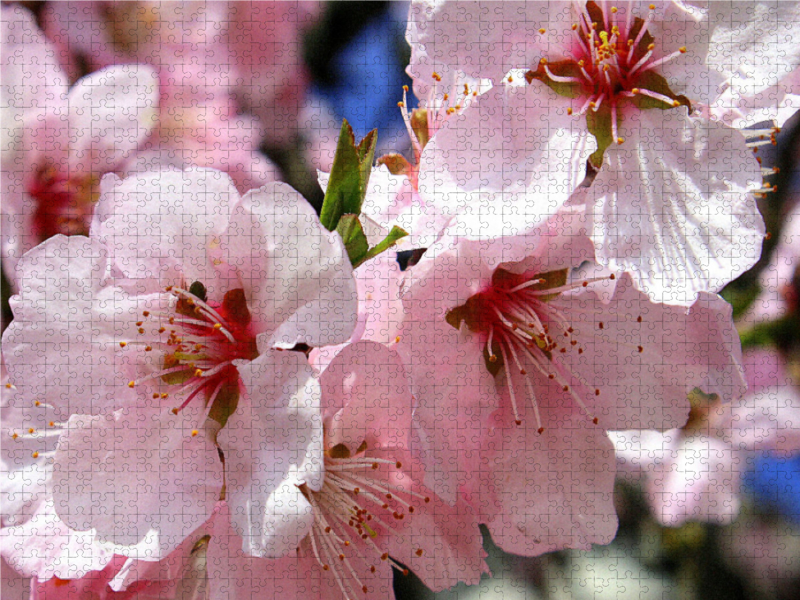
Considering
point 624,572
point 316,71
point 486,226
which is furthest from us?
point 316,71

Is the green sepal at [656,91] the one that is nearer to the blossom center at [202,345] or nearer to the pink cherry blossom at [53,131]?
the blossom center at [202,345]

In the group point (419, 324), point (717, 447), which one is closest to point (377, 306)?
point (419, 324)

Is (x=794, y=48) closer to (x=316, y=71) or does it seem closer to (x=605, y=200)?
(x=605, y=200)

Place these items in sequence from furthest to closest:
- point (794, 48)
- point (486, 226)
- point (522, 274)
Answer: point (522, 274)
point (794, 48)
point (486, 226)

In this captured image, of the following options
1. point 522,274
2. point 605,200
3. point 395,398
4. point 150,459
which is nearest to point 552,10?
point 605,200

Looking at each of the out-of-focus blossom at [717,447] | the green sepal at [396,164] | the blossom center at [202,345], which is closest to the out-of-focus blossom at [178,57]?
the green sepal at [396,164]

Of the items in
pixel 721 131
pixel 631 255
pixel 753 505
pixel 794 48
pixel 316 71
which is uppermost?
pixel 794 48

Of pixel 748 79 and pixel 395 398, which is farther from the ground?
pixel 748 79
